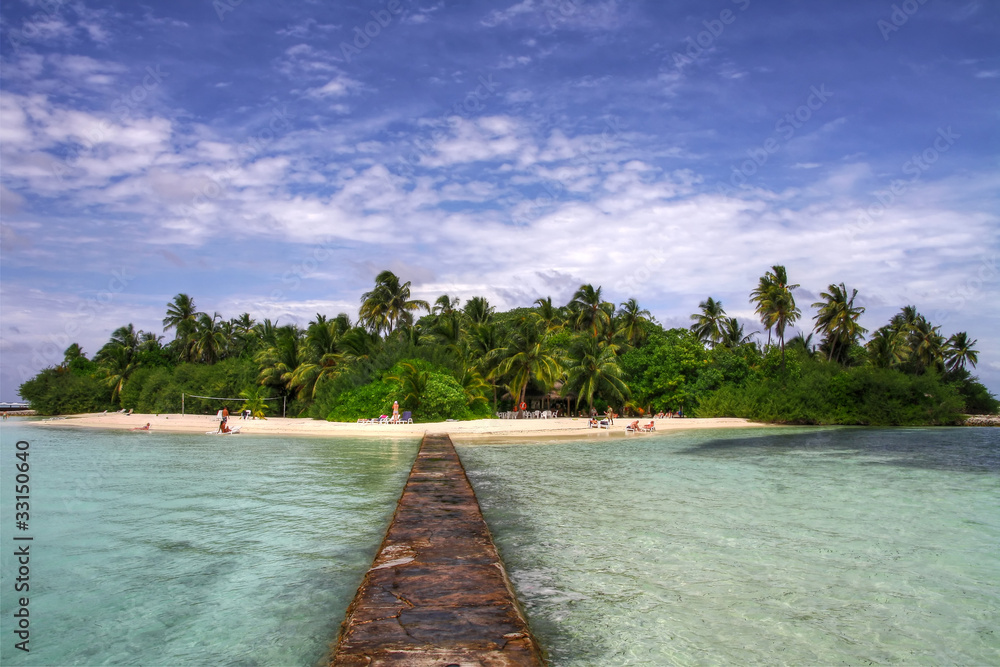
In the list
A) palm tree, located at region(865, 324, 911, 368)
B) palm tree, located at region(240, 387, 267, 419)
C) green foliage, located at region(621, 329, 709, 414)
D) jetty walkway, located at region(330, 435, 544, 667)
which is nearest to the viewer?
jetty walkway, located at region(330, 435, 544, 667)

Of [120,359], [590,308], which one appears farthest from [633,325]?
[120,359]

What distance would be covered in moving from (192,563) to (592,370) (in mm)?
32167

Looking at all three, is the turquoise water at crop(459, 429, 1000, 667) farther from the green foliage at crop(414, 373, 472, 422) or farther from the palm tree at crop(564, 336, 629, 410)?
the palm tree at crop(564, 336, 629, 410)

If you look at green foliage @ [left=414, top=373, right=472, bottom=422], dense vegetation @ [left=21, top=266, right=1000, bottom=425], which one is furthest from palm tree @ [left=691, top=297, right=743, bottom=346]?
green foliage @ [left=414, top=373, right=472, bottom=422]

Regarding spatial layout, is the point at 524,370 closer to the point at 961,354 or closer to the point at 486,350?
the point at 486,350

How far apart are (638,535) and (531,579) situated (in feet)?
6.23

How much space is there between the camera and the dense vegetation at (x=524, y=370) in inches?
1242

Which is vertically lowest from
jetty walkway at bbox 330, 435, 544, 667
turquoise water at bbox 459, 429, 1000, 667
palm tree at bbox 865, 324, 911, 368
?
turquoise water at bbox 459, 429, 1000, 667

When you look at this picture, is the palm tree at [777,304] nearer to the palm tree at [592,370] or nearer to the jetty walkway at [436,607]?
the palm tree at [592,370]

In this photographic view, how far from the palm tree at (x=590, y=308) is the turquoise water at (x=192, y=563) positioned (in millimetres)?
33300

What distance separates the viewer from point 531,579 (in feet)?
14.5

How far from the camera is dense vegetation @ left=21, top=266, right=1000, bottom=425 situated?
31.5 metres

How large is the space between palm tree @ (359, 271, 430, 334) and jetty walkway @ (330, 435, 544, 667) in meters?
35.7

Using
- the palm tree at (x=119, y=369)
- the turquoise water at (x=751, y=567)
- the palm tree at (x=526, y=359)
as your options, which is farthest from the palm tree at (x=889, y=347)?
the palm tree at (x=119, y=369)
